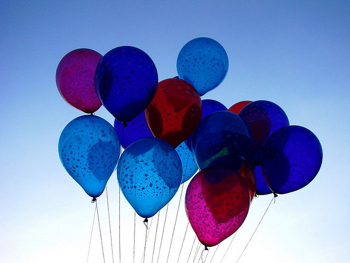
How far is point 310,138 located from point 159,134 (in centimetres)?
165

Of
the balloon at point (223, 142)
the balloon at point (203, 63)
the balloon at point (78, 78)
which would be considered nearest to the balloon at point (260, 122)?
the balloon at point (223, 142)

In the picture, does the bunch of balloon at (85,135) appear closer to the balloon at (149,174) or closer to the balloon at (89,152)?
the balloon at (89,152)

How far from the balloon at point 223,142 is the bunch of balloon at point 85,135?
97 cm

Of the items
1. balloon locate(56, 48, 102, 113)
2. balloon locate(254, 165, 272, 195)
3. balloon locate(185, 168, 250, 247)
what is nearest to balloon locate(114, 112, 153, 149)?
balloon locate(56, 48, 102, 113)

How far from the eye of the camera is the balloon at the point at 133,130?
3.87 m

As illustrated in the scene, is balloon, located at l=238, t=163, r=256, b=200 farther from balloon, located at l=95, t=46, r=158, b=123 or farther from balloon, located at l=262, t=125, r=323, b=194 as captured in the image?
balloon, located at l=95, t=46, r=158, b=123

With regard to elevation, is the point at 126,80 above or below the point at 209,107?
above

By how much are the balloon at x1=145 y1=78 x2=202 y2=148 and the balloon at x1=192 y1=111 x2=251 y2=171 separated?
18 centimetres

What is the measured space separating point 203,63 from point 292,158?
1604mm

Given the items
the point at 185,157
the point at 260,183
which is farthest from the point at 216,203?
the point at 260,183

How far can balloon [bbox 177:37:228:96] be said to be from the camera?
4.15m

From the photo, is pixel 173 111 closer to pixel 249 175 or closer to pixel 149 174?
pixel 149 174

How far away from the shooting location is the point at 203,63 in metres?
4.14

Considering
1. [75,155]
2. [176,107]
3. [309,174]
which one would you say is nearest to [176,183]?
[176,107]
